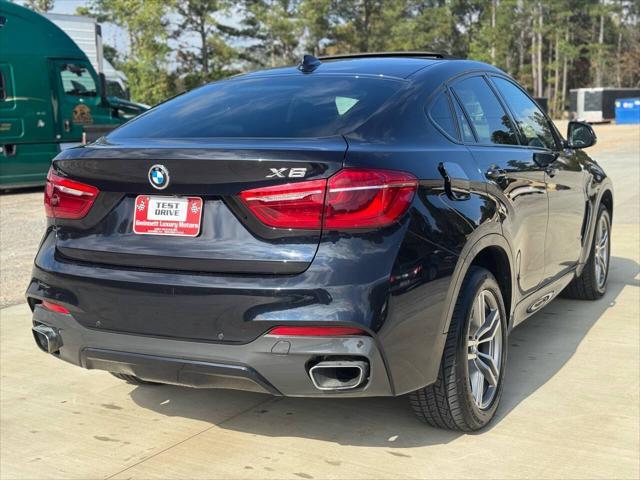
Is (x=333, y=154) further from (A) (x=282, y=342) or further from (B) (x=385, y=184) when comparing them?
(A) (x=282, y=342)

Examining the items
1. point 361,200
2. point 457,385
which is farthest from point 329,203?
point 457,385

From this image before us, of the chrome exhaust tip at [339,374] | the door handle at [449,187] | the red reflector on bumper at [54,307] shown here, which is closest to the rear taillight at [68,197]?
the red reflector on bumper at [54,307]

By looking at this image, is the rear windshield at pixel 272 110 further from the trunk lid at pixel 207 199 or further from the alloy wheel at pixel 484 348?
the alloy wheel at pixel 484 348

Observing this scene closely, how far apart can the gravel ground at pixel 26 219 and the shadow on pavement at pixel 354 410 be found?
272 centimetres

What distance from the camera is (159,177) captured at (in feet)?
9.91

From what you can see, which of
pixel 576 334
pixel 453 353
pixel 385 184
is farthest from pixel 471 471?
pixel 576 334

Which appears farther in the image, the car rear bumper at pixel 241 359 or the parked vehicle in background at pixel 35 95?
the parked vehicle in background at pixel 35 95

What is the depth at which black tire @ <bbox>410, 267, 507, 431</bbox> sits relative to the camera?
3268 millimetres

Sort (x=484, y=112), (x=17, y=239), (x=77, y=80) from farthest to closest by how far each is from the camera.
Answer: (x=77, y=80) → (x=17, y=239) → (x=484, y=112)

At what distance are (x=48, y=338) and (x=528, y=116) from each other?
116 inches

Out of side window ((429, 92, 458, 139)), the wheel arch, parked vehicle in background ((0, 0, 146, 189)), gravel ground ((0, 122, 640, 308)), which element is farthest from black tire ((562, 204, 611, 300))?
parked vehicle in background ((0, 0, 146, 189))

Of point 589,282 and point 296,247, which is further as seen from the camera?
point 589,282

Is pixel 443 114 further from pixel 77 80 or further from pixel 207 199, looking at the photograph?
pixel 77 80

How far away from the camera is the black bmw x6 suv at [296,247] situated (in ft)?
9.36
